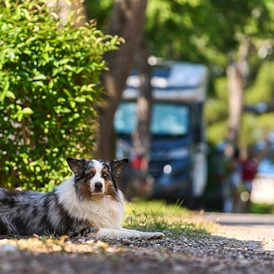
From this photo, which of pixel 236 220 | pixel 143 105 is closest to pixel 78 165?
pixel 236 220

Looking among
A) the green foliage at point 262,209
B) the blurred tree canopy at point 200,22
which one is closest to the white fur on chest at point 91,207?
the blurred tree canopy at point 200,22

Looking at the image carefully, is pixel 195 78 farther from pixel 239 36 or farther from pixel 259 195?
pixel 259 195

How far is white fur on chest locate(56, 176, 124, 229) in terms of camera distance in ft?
38.9

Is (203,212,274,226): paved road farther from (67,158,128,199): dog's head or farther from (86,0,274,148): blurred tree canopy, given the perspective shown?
(86,0,274,148): blurred tree canopy

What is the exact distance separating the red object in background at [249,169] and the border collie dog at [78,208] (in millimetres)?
19915

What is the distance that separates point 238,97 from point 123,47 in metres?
25.3

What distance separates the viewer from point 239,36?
35.3 m

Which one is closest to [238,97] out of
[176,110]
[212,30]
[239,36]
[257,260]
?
[239,36]

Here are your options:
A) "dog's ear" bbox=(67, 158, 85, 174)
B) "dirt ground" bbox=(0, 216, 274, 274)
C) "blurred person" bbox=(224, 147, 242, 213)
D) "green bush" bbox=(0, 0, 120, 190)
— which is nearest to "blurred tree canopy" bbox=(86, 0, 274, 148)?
"blurred person" bbox=(224, 147, 242, 213)

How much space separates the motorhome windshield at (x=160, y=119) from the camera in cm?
3150

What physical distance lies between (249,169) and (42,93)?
59.7 ft

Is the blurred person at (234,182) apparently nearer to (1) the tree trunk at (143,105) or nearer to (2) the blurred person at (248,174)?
(2) the blurred person at (248,174)

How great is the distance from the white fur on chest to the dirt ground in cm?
44

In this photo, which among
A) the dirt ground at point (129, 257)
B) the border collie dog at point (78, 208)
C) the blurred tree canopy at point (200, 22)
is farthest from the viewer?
the blurred tree canopy at point (200, 22)
